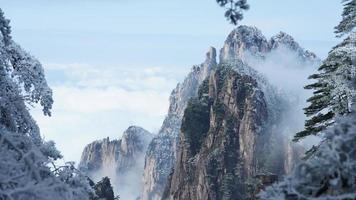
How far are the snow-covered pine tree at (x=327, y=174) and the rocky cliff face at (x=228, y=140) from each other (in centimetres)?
11650

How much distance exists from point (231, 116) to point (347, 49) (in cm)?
11548

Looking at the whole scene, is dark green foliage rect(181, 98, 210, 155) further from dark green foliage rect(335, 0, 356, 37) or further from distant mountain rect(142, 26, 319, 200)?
dark green foliage rect(335, 0, 356, 37)

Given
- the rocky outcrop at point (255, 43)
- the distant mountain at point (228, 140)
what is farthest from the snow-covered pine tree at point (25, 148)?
the rocky outcrop at point (255, 43)

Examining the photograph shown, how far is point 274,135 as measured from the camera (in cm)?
13575

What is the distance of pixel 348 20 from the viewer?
20188mm

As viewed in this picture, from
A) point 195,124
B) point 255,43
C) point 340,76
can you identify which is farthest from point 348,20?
point 255,43

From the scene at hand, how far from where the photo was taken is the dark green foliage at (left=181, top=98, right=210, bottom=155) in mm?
138375

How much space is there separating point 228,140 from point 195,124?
34.8ft

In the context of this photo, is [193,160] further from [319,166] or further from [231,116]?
[319,166]

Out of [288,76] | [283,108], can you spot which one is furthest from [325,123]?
[288,76]

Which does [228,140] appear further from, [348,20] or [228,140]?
[348,20]

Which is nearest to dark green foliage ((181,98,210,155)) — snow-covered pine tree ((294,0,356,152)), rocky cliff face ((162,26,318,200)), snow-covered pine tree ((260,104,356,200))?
rocky cliff face ((162,26,318,200))

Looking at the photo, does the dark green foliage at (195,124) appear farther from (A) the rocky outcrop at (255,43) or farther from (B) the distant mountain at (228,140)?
(A) the rocky outcrop at (255,43)

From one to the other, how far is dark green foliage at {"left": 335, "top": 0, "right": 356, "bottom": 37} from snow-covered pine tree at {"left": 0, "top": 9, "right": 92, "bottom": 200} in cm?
1221
